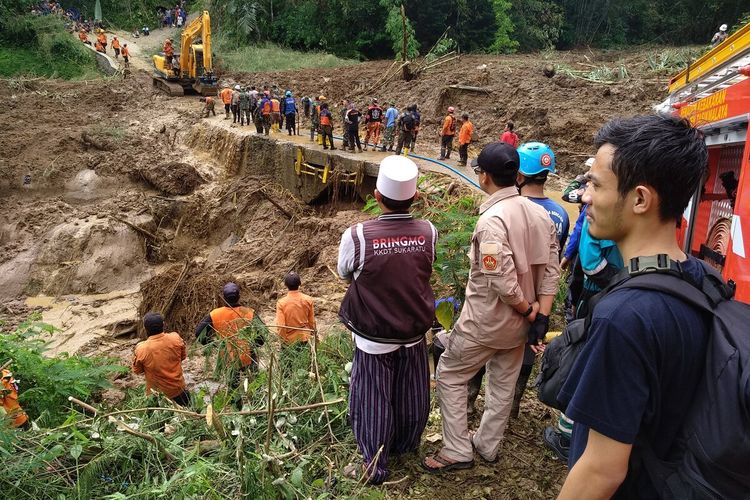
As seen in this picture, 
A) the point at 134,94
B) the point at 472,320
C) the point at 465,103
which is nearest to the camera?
the point at 472,320

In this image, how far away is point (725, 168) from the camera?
4805 mm

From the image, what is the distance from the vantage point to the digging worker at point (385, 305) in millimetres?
2627

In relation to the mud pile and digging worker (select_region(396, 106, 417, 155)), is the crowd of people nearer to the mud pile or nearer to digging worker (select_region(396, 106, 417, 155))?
digging worker (select_region(396, 106, 417, 155))

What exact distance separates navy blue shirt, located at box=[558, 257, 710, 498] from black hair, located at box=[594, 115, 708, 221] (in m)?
0.30

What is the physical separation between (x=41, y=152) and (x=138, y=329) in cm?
844

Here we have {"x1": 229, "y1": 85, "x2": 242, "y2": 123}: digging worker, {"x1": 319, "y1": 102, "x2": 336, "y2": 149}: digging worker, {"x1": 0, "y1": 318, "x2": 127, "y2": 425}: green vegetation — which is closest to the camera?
{"x1": 0, "y1": 318, "x2": 127, "y2": 425}: green vegetation

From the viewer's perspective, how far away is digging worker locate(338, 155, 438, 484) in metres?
2.63

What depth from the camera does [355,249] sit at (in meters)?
2.61

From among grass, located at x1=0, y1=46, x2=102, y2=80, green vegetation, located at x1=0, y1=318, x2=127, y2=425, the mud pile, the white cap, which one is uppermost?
grass, located at x1=0, y1=46, x2=102, y2=80

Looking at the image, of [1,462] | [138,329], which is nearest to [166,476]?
[1,462]

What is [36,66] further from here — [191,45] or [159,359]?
[159,359]

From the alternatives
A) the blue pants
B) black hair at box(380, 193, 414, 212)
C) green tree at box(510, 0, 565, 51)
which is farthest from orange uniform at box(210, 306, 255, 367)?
green tree at box(510, 0, 565, 51)

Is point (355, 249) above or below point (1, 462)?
above

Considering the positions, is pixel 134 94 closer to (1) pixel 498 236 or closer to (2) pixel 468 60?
(2) pixel 468 60
